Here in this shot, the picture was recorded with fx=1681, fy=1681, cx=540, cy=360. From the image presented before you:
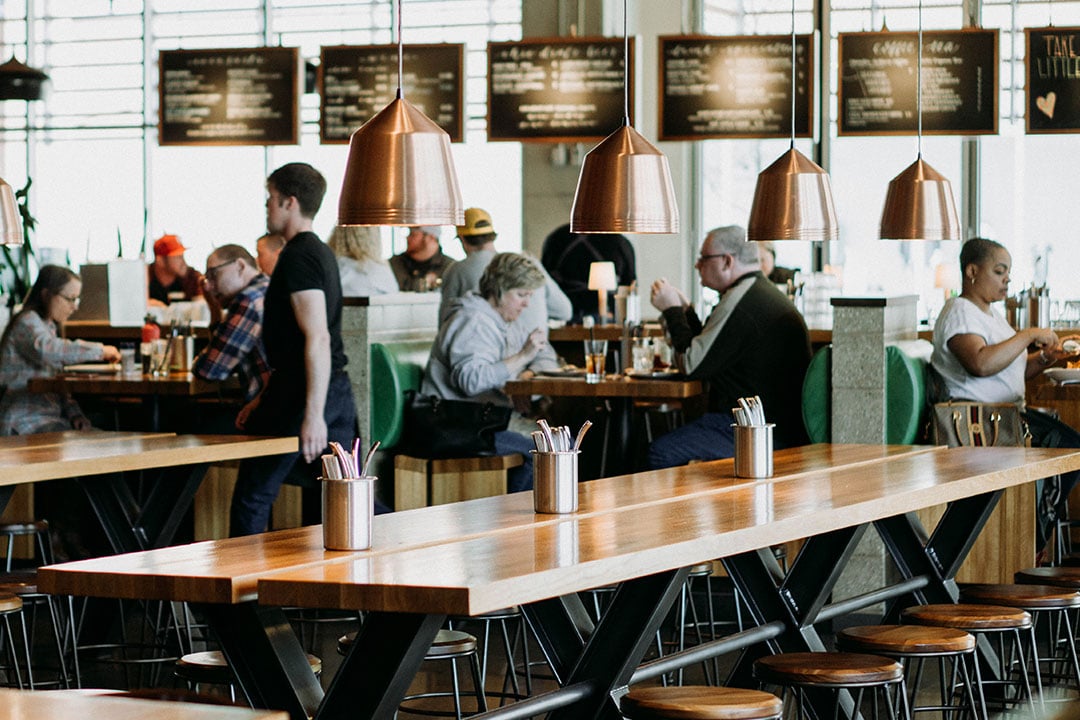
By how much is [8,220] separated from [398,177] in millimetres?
1920

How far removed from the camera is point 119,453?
472 centimetres

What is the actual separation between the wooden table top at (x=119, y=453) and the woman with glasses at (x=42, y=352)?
1.68 m

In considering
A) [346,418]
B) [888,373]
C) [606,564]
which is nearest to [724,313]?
[888,373]

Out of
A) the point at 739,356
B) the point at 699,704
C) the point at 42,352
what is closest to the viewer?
the point at 699,704

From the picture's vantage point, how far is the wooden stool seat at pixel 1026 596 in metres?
4.26

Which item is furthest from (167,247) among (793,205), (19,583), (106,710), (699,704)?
(106,710)

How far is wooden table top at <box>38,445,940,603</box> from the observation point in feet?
8.84

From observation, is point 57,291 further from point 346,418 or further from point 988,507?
point 988,507

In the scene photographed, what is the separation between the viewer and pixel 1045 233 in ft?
33.8

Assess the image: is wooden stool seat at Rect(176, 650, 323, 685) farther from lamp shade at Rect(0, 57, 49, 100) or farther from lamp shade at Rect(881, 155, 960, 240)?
lamp shade at Rect(0, 57, 49, 100)

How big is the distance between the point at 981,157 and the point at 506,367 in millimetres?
4929

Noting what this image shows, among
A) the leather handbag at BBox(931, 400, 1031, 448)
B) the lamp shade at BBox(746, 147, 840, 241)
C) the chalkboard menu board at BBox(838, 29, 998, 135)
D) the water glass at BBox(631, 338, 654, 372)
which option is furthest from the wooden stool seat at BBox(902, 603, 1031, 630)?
the chalkboard menu board at BBox(838, 29, 998, 135)

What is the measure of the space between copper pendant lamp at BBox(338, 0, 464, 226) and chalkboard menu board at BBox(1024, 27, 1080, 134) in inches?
262

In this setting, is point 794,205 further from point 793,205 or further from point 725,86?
point 725,86
